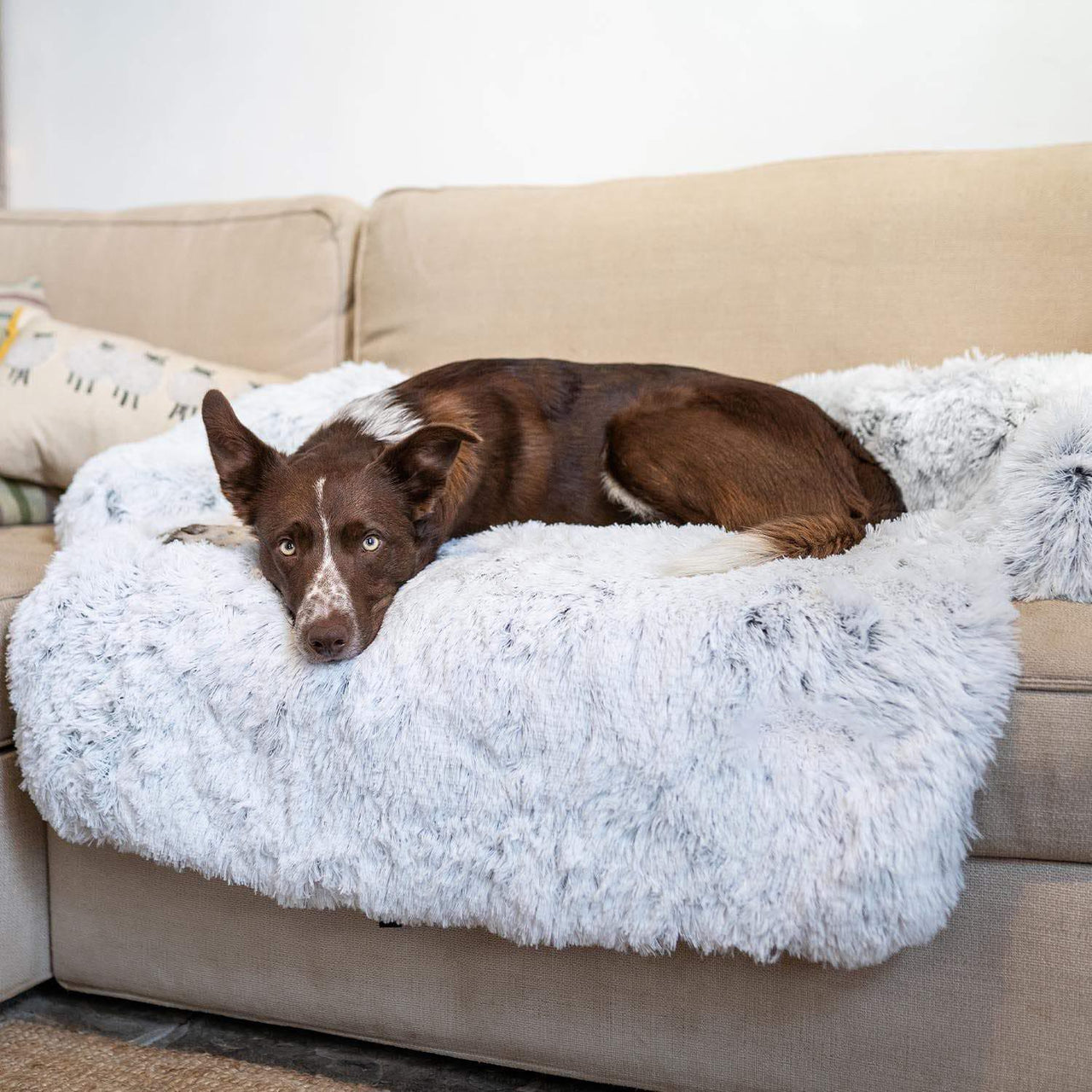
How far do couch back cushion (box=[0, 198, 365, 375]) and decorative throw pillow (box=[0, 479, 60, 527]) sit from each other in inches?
21.8

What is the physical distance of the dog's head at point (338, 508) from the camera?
1595 millimetres

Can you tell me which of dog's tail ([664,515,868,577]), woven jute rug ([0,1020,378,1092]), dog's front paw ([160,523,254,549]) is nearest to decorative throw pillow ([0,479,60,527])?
dog's front paw ([160,523,254,549])

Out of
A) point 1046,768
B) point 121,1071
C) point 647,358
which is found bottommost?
point 121,1071

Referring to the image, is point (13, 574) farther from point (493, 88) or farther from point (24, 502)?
point (493, 88)

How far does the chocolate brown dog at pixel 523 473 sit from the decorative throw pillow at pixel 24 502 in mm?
948

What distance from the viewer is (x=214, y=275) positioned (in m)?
2.81

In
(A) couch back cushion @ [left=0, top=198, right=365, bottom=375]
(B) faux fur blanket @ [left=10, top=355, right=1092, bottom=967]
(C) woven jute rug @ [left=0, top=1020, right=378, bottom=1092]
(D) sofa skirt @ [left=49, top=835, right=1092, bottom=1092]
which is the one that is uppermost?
(A) couch back cushion @ [left=0, top=198, right=365, bottom=375]

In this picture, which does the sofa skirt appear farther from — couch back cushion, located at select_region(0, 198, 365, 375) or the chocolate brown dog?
couch back cushion, located at select_region(0, 198, 365, 375)

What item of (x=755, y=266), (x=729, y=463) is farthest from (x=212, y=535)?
(x=755, y=266)

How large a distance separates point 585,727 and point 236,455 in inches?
31.1

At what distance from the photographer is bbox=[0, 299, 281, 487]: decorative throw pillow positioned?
7.89 ft

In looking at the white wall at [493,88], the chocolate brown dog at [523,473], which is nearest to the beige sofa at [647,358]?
the chocolate brown dog at [523,473]

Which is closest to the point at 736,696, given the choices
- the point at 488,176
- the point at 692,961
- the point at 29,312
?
the point at 692,961

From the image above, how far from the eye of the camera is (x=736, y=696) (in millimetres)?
1297
